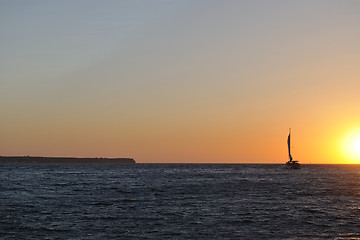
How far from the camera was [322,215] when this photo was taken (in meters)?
43.0

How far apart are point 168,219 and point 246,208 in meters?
12.9

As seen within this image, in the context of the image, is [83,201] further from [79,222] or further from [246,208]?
[246,208]

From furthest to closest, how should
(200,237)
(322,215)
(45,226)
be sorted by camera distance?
(322,215), (45,226), (200,237)

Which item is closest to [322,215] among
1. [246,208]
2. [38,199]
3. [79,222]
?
[246,208]

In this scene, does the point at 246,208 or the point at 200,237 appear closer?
the point at 200,237

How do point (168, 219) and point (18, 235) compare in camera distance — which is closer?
point (18, 235)

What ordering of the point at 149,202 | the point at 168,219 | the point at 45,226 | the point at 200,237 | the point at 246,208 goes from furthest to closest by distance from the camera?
the point at 149,202 → the point at 246,208 → the point at 168,219 → the point at 45,226 → the point at 200,237

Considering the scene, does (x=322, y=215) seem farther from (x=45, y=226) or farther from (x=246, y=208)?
(x=45, y=226)

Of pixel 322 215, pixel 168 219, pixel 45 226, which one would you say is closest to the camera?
pixel 45 226

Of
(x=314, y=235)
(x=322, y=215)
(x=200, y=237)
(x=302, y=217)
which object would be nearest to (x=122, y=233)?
(x=200, y=237)

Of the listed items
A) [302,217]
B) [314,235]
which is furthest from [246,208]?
[314,235]

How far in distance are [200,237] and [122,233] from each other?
6.59 metres

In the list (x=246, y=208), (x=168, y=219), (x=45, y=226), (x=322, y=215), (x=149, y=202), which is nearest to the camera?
(x=45, y=226)

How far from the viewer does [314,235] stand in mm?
31875
